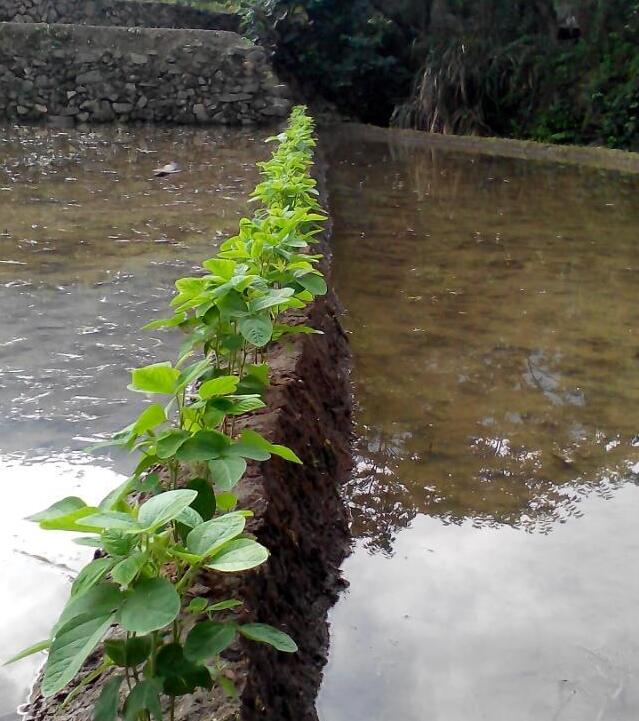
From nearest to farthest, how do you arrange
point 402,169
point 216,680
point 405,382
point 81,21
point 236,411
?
point 216,680, point 236,411, point 405,382, point 402,169, point 81,21

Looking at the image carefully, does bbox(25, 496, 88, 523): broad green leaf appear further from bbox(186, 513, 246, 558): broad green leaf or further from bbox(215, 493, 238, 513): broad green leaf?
bbox(215, 493, 238, 513): broad green leaf

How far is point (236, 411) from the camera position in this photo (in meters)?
1.44

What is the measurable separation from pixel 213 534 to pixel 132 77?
1243cm

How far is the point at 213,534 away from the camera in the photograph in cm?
110

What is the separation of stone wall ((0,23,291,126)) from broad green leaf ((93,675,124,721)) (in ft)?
39.8

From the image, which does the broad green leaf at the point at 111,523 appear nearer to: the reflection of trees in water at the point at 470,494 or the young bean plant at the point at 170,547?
the young bean plant at the point at 170,547

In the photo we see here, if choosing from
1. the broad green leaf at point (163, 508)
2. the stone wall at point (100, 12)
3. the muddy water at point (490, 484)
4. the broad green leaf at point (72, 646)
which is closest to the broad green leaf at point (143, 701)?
the broad green leaf at point (72, 646)

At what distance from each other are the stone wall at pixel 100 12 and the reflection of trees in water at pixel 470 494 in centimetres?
1438

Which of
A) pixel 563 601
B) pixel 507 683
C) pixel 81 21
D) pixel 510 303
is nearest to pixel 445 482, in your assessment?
pixel 563 601

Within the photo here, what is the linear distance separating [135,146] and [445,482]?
329 inches

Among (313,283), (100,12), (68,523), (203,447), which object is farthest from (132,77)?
(68,523)

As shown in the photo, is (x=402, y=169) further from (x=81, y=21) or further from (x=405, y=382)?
(x=81, y=21)

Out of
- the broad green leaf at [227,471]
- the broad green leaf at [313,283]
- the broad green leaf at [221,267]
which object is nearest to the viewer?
the broad green leaf at [227,471]

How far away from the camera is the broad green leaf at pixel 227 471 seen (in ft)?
4.20
